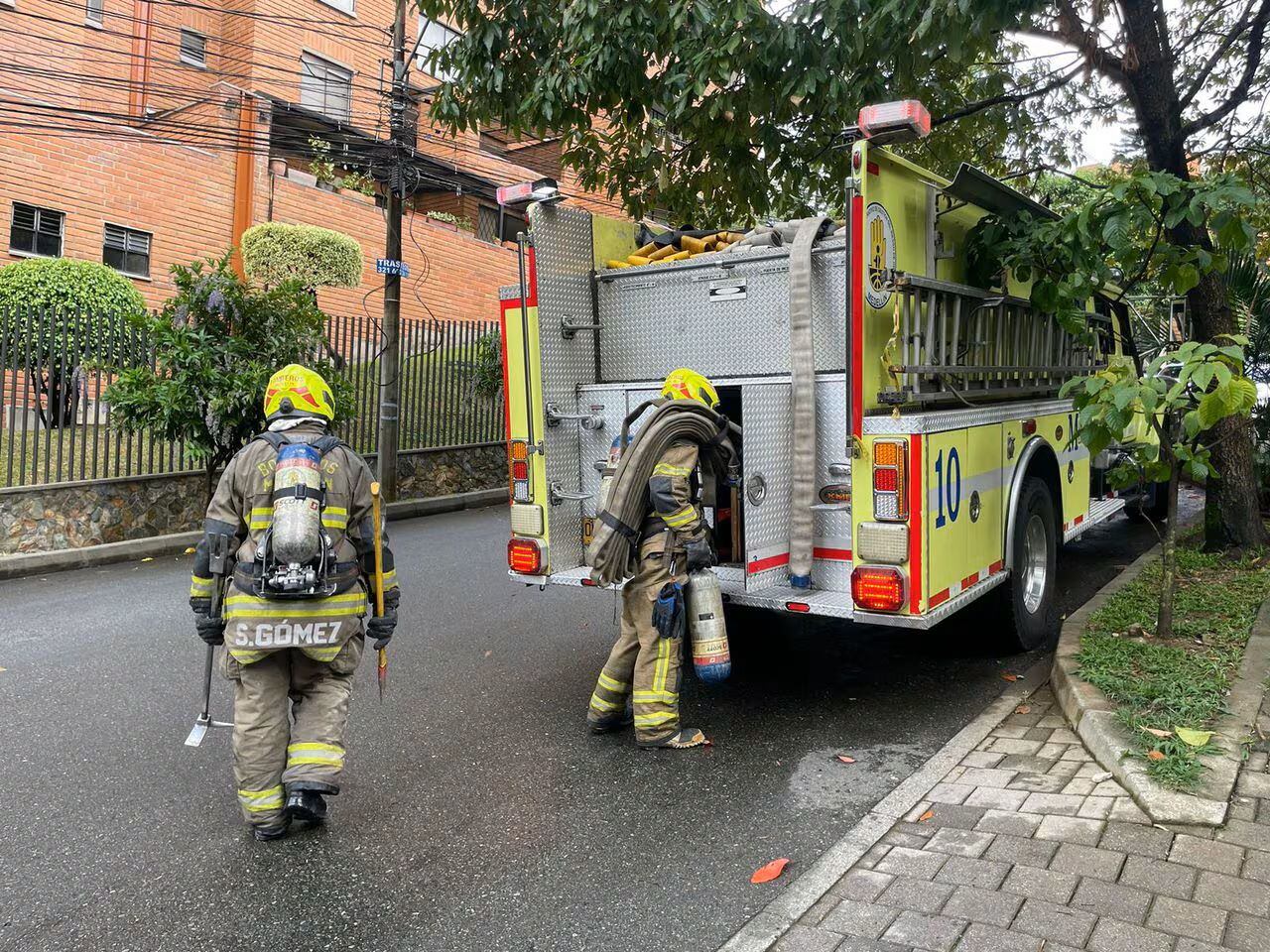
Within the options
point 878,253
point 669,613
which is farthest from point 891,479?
point 669,613

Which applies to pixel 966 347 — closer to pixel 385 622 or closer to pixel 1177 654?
pixel 1177 654

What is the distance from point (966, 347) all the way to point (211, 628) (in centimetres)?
396

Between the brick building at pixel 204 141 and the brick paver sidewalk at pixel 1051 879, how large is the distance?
463 inches

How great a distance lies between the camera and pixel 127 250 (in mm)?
16734

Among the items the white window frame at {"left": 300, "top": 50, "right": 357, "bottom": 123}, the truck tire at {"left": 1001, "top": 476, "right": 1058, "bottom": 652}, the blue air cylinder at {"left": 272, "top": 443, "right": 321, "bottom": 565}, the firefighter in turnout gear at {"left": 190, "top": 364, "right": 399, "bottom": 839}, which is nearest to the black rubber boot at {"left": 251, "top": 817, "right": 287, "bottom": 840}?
the firefighter in turnout gear at {"left": 190, "top": 364, "right": 399, "bottom": 839}

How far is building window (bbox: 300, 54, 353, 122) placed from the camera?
20828mm

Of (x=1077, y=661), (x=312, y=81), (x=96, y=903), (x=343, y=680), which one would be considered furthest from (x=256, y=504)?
(x=312, y=81)

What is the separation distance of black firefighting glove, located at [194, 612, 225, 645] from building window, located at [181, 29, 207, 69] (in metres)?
18.6

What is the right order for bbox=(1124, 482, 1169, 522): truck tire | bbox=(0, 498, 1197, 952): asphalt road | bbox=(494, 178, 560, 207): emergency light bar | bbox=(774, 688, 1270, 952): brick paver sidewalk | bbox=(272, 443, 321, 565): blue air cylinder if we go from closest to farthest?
bbox=(774, 688, 1270, 952): brick paver sidewalk
bbox=(0, 498, 1197, 952): asphalt road
bbox=(272, 443, 321, 565): blue air cylinder
bbox=(494, 178, 560, 207): emergency light bar
bbox=(1124, 482, 1169, 522): truck tire

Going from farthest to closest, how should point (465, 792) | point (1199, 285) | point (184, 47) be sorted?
point (184, 47)
point (1199, 285)
point (465, 792)

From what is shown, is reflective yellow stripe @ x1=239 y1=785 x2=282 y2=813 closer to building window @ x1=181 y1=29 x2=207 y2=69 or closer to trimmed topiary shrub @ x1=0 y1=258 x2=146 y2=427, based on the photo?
trimmed topiary shrub @ x1=0 y1=258 x2=146 y2=427

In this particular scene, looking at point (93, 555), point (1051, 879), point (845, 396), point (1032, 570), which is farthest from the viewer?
point (93, 555)

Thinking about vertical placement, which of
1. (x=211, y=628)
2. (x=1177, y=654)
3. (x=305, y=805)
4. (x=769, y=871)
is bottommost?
(x=769, y=871)

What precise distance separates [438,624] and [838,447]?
3.29 m
